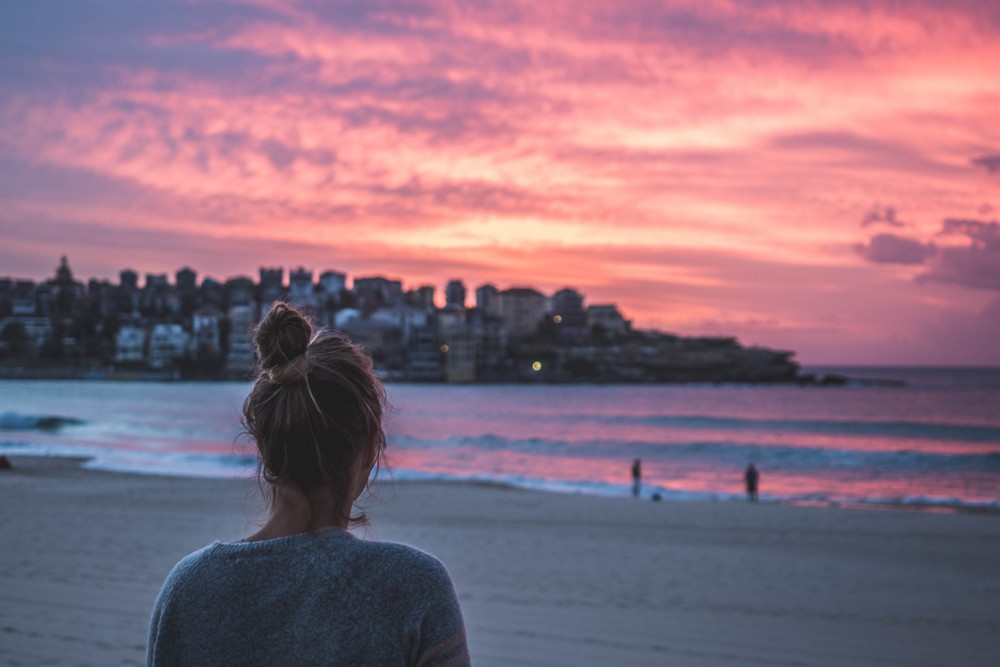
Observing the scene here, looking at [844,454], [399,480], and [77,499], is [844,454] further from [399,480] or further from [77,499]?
[77,499]

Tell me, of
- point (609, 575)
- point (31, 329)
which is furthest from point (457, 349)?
point (609, 575)

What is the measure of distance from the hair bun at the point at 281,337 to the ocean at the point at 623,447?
0.94 feet

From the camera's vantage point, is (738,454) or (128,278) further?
(128,278)

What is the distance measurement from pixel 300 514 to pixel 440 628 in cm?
31

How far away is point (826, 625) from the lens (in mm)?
7766

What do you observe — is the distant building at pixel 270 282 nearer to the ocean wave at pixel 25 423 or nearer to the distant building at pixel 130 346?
the distant building at pixel 130 346

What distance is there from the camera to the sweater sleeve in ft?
4.56

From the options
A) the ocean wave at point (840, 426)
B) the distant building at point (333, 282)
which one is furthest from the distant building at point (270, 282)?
the ocean wave at point (840, 426)

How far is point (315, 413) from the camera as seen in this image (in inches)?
56.4

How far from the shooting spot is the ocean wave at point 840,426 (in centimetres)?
4688

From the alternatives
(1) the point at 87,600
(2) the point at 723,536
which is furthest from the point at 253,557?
(2) the point at 723,536

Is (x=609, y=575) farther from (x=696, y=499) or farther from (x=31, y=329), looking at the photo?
(x=31, y=329)

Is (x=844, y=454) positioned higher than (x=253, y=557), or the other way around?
(x=253, y=557)

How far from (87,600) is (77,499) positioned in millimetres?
9883
